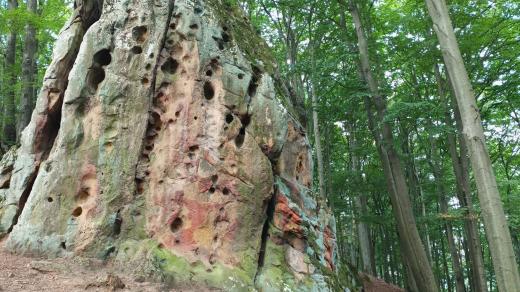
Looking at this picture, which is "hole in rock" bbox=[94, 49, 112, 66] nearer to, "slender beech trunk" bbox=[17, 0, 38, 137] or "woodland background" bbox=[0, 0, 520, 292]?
"woodland background" bbox=[0, 0, 520, 292]

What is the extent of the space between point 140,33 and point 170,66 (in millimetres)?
898

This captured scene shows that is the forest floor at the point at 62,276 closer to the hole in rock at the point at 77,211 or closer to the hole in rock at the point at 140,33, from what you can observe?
the hole in rock at the point at 77,211

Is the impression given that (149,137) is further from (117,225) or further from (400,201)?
(400,201)

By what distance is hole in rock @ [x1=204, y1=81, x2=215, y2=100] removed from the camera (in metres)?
8.00

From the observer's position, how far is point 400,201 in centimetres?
1201

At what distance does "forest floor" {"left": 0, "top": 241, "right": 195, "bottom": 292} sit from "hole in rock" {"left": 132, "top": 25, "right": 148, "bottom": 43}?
427 centimetres

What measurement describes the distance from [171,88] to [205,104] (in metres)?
0.78

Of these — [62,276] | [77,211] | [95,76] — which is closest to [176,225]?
[77,211]

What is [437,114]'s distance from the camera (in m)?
11.9

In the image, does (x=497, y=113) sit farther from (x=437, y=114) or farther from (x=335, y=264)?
(x=335, y=264)

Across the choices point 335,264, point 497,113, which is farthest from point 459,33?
point 335,264

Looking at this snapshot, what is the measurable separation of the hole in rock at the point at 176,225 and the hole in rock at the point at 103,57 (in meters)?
3.54

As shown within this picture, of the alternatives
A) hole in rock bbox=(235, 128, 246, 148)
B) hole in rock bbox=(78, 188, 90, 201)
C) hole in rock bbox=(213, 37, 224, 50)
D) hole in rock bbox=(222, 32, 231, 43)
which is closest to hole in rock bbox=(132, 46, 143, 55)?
hole in rock bbox=(213, 37, 224, 50)

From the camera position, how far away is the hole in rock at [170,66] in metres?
8.22
